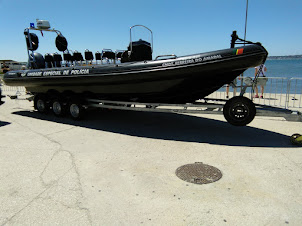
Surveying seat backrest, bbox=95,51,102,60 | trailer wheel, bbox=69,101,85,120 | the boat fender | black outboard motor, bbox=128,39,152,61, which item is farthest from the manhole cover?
the boat fender

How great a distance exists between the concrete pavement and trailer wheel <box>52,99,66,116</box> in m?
1.32

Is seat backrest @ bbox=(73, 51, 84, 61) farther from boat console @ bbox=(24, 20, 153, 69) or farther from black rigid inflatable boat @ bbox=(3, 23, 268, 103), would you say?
black rigid inflatable boat @ bbox=(3, 23, 268, 103)

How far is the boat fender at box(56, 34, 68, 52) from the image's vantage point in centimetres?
857

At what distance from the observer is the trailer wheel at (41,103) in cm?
818

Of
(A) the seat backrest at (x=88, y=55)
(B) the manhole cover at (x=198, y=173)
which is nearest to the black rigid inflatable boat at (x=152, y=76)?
(A) the seat backrest at (x=88, y=55)

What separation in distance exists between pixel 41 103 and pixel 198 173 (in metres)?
6.92

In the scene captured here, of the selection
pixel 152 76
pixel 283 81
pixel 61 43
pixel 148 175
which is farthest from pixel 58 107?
pixel 283 81

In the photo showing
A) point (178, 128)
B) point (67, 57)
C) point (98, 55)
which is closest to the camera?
point (178, 128)

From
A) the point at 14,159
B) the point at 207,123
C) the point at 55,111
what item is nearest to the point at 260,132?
the point at 207,123

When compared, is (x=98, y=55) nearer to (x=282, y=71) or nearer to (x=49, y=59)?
(x=49, y=59)

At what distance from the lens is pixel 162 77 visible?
17.1 feet

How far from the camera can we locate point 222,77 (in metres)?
5.23

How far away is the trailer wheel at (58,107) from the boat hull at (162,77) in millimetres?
492

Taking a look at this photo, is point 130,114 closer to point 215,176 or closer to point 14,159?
point 14,159
